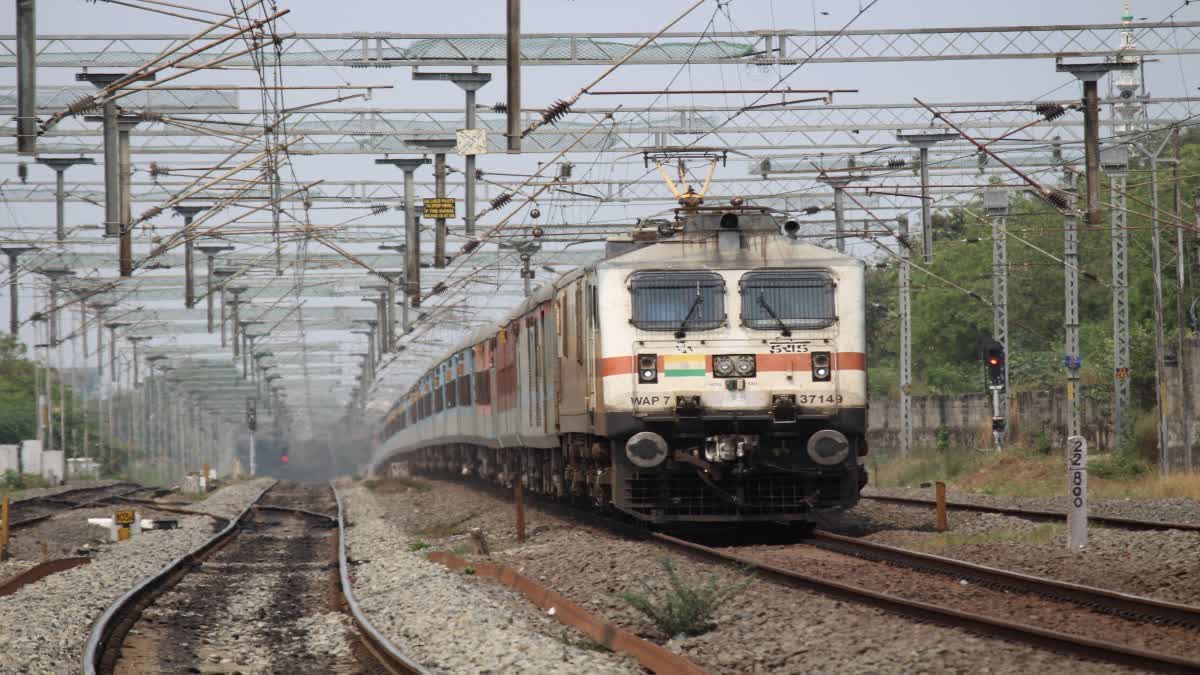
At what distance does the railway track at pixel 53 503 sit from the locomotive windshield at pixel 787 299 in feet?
56.7

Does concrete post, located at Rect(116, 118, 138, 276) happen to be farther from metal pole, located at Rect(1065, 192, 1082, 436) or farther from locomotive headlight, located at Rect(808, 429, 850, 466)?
metal pole, located at Rect(1065, 192, 1082, 436)

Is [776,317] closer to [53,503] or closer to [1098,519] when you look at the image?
[1098,519]

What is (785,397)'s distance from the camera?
672 inches

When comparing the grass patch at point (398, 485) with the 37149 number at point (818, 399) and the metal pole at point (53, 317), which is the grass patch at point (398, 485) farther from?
the 37149 number at point (818, 399)

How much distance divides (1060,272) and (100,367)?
4202cm

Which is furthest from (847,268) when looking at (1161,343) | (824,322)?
(1161,343)

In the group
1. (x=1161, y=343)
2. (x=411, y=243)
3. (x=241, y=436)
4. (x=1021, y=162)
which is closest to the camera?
(x=1161, y=343)

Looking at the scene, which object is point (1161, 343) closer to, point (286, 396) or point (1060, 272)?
point (1060, 272)

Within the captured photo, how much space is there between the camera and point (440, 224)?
109 feet

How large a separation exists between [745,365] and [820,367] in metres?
0.83

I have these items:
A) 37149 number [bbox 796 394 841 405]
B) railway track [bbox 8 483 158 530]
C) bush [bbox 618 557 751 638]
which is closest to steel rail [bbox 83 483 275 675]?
bush [bbox 618 557 751 638]

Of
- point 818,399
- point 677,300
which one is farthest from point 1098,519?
point 677,300

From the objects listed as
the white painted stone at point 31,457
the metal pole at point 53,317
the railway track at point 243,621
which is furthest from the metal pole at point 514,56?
the white painted stone at point 31,457

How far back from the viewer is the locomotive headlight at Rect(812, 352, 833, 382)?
56.5ft
